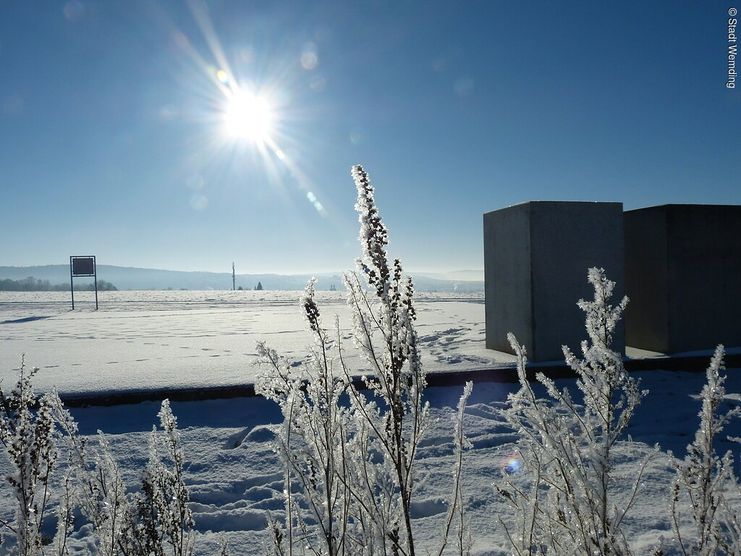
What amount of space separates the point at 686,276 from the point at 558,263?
1.86 m

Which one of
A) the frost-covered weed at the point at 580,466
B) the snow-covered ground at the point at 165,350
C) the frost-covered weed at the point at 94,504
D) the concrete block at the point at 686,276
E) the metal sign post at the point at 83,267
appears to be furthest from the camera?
the metal sign post at the point at 83,267

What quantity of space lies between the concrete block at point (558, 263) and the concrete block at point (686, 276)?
0.67 metres

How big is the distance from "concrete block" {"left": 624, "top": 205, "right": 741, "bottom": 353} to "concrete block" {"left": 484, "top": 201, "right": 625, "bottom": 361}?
671mm

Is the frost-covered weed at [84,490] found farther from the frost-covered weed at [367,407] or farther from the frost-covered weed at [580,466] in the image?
the frost-covered weed at [580,466]

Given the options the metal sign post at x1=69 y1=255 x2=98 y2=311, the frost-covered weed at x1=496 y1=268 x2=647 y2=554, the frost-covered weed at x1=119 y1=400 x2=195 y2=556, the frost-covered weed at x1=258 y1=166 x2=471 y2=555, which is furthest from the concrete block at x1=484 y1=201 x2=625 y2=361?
the metal sign post at x1=69 y1=255 x2=98 y2=311

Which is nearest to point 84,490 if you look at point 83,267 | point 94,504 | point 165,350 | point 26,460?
point 94,504

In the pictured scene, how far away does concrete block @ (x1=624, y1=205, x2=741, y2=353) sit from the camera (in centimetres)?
621

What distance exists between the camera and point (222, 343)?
8281 millimetres

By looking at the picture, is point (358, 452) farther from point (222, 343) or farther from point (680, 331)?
point (222, 343)

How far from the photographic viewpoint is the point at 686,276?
6.29 metres

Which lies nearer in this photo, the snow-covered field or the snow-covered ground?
the snow-covered field

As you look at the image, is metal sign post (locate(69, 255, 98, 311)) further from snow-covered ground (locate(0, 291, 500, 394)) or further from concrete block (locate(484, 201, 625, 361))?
concrete block (locate(484, 201, 625, 361))

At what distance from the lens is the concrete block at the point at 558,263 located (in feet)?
19.1

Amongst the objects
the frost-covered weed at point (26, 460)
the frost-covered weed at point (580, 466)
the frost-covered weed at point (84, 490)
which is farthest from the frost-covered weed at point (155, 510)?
the frost-covered weed at point (580, 466)
